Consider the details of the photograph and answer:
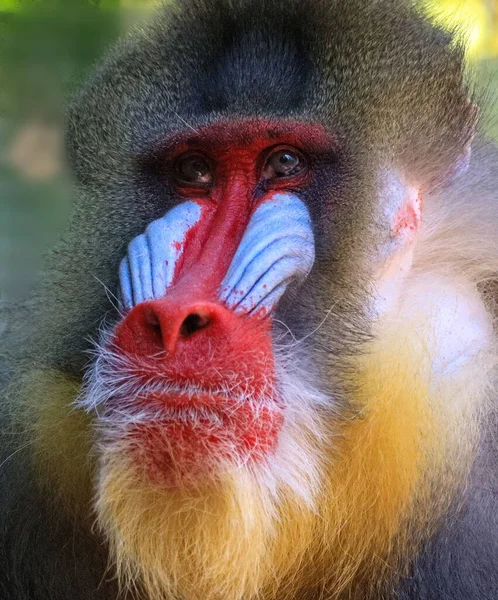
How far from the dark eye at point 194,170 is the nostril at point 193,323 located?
63 cm

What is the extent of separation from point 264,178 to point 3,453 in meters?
1.37

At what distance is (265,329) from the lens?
230 centimetres

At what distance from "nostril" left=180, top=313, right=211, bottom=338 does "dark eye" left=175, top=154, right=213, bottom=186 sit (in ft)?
2.05

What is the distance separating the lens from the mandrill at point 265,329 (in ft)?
7.37

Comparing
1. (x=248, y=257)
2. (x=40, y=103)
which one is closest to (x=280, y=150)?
(x=248, y=257)

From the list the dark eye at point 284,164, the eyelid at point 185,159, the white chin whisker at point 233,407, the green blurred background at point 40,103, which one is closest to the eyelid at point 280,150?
the dark eye at point 284,164

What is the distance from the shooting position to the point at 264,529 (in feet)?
7.57

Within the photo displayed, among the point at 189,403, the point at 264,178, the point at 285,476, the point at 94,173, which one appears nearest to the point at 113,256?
the point at 94,173

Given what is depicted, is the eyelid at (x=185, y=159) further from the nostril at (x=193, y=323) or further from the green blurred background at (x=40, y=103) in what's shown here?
the nostril at (x=193, y=323)

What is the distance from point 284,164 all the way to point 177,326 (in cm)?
71

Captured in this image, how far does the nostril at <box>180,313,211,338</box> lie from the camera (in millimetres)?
2174

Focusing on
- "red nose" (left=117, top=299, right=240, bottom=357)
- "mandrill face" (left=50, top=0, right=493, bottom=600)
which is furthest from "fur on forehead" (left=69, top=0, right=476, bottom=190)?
"red nose" (left=117, top=299, right=240, bottom=357)

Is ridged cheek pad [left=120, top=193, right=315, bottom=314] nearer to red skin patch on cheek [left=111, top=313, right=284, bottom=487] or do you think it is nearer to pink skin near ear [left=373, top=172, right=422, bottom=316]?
red skin patch on cheek [left=111, top=313, right=284, bottom=487]

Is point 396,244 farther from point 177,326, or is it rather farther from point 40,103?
point 40,103
